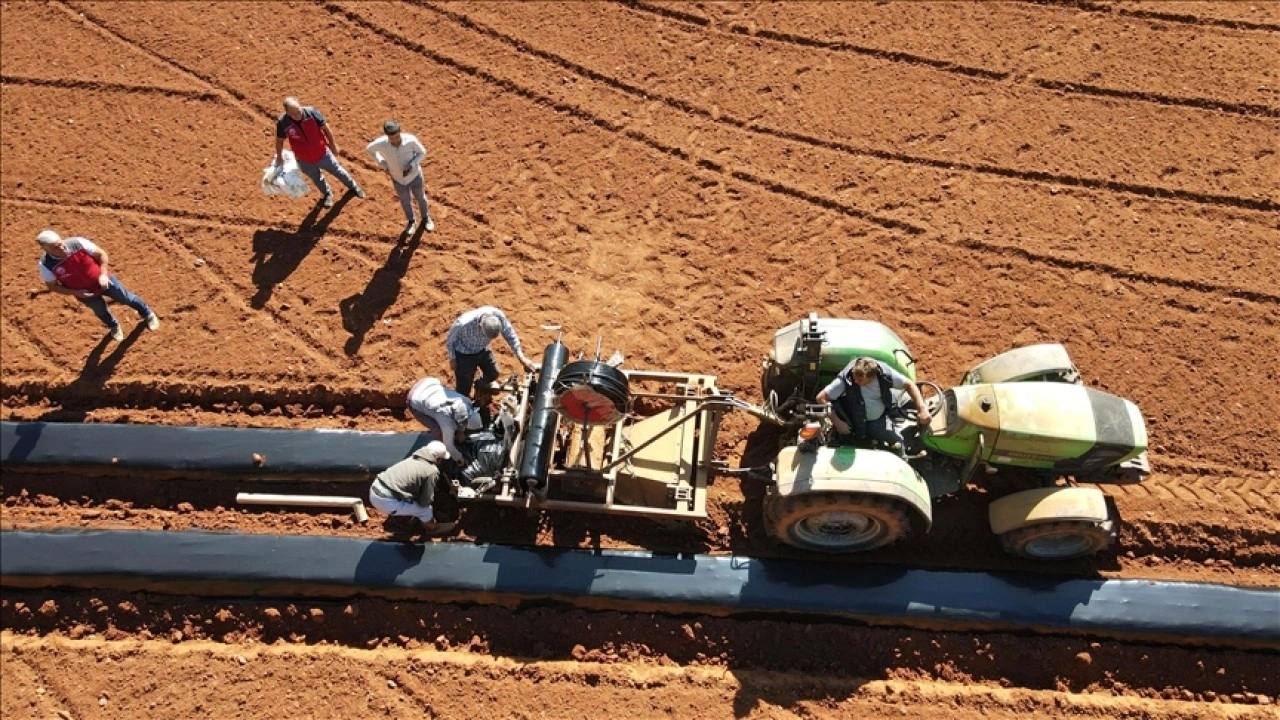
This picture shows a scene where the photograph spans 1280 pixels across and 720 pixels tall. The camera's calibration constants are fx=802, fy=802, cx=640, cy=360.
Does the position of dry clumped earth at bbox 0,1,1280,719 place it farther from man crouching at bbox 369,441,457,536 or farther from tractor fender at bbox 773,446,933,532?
tractor fender at bbox 773,446,933,532

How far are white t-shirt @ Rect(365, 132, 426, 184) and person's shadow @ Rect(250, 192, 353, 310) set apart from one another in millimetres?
1483

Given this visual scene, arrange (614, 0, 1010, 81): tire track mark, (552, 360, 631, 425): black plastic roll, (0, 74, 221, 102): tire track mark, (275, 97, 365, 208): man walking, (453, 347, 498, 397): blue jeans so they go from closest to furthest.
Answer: (552, 360, 631, 425): black plastic roll, (453, 347, 498, 397): blue jeans, (275, 97, 365, 208): man walking, (614, 0, 1010, 81): tire track mark, (0, 74, 221, 102): tire track mark

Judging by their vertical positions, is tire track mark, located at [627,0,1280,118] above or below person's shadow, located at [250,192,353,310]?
above

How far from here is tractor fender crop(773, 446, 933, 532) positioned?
5.65m

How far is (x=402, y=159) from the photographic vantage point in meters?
7.66

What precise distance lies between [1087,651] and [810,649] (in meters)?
2.14

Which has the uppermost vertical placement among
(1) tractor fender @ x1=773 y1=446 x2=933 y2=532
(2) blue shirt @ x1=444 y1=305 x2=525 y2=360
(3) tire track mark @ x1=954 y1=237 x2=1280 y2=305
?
(3) tire track mark @ x1=954 y1=237 x2=1280 y2=305

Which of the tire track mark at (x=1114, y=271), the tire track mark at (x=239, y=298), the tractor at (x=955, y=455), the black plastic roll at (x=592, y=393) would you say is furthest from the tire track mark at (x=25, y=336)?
the tire track mark at (x=1114, y=271)

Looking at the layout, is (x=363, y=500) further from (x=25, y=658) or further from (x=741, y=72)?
(x=741, y=72)

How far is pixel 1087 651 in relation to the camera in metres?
6.27

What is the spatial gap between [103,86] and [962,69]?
33.8 feet

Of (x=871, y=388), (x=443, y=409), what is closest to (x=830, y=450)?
(x=871, y=388)

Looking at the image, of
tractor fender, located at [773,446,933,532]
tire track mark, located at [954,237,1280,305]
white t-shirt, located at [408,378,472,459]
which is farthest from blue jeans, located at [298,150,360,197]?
tire track mark, located at [954,237,1280,305]

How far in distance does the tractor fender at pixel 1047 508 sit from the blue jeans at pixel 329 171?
710cm
